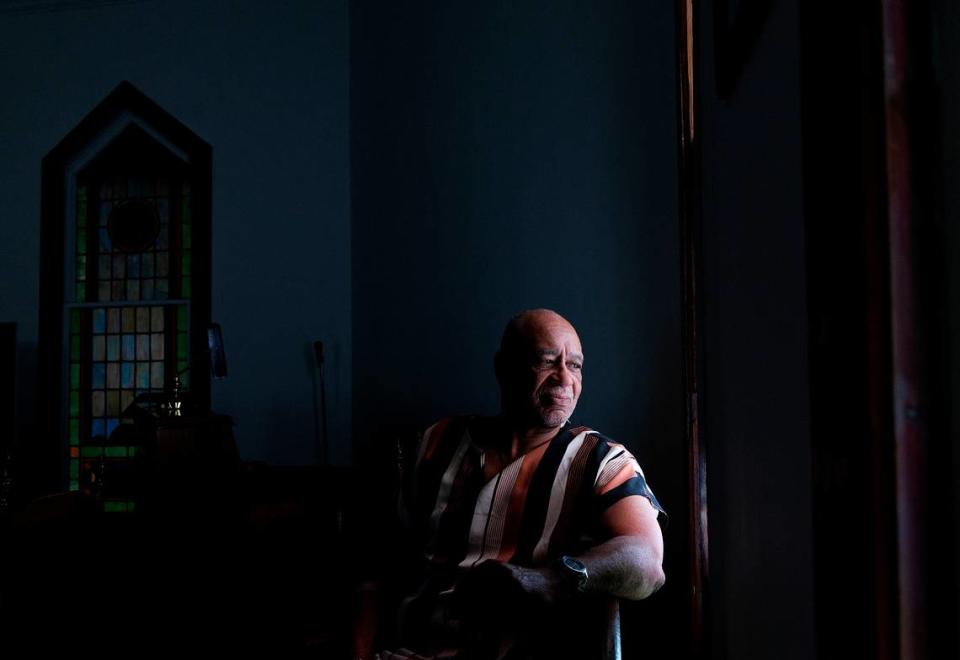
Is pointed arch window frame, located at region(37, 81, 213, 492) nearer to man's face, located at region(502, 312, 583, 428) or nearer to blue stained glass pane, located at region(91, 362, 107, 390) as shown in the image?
blue stained glass pane, located at region(91, 362, 107, 390)

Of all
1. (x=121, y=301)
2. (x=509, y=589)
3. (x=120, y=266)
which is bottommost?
(x=509, y=589)

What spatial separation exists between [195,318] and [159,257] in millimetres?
670

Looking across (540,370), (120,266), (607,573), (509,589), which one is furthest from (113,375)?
(607,573)

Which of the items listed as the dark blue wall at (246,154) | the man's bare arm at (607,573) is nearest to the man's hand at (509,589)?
the man's bare arm at (607,573)

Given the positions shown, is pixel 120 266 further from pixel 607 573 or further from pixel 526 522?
pixel 607 573

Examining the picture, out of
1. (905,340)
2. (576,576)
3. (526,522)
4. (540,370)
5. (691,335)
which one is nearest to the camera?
(905,340)

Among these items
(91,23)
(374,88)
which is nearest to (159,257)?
(91,23)

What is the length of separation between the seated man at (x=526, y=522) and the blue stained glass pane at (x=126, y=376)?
3564 mm

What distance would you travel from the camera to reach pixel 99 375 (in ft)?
15.8

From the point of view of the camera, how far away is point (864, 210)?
16.6 inches

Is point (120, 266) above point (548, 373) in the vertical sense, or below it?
above

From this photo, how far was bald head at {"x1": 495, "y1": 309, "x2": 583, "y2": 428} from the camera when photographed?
189 centimetres

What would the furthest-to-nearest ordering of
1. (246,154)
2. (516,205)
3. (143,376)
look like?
(143,376), (246,154), (516,205)

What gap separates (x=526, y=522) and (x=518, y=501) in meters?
0.05
